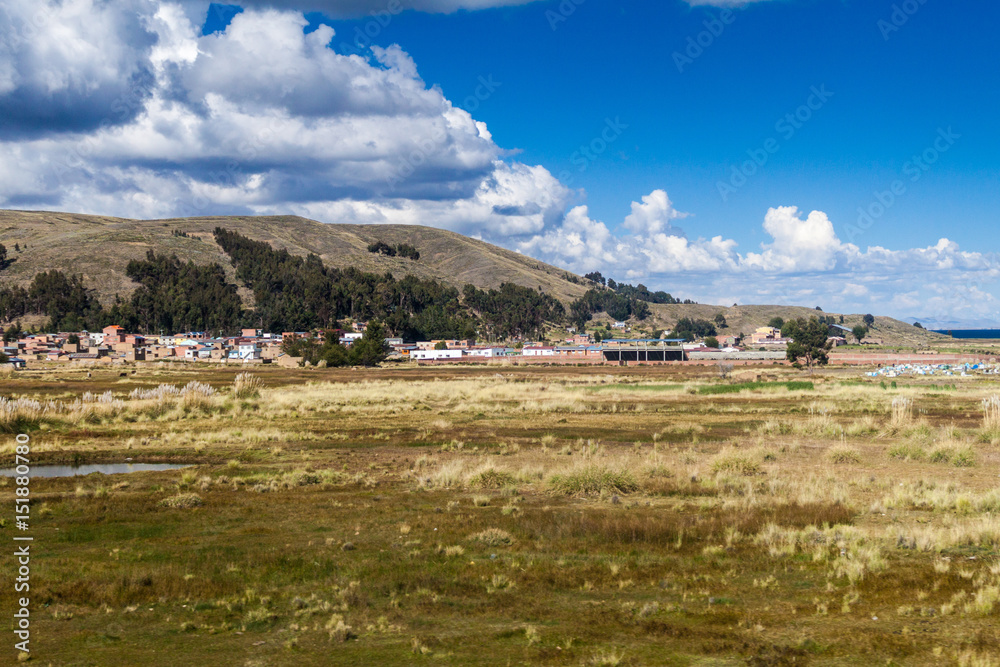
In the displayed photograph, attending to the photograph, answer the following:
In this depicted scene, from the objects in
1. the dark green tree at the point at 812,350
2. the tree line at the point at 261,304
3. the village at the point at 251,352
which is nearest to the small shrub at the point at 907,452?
the dark green tree at the point at 812,350

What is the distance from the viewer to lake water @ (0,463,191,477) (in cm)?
2406

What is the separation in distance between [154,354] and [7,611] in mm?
125071

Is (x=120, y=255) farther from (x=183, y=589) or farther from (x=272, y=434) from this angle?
(x=183, y=589)

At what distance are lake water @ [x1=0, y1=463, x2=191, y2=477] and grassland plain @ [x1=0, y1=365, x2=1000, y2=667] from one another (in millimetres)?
873

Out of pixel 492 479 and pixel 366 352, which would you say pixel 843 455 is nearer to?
pixel 492 479

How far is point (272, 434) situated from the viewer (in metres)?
32.5

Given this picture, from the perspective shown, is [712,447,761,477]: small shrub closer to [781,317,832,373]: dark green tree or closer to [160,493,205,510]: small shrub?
[160,493,205,510]: small shrub

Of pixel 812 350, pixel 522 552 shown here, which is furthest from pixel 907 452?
pixel 812 350

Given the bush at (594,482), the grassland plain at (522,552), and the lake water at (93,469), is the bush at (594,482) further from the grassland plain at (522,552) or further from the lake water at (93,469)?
the lake water at (93,469)

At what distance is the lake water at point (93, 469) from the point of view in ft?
78.9

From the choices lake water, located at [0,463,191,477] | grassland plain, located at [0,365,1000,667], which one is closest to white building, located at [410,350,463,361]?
grassland plain, located at [0,365,1000,667]

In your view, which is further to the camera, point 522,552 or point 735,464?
point 735,464

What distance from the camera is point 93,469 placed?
2508cm

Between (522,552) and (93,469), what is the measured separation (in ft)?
60.0
